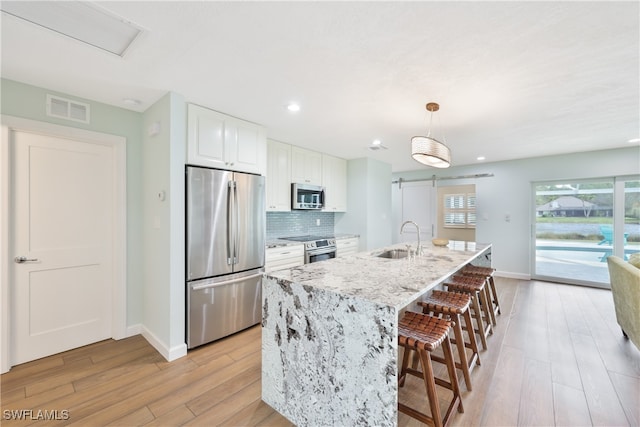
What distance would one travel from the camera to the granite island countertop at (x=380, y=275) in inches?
57.9

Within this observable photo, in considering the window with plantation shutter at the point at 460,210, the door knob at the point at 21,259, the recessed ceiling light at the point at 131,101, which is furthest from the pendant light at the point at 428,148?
the window with plantation shutter at the point at 460,210

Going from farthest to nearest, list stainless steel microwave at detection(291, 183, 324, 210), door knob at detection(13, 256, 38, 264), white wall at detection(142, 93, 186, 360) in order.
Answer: stainless steel microwave at detection(291, 183, 324, 210) → white wall at detection(142, 93, 186, 360) → door knob at detection(13, 256, 38, 264)

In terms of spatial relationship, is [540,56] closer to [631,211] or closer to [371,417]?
[371,417]

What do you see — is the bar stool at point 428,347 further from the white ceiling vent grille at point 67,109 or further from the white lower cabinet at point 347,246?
the white ceiling vent grille at point 67,109

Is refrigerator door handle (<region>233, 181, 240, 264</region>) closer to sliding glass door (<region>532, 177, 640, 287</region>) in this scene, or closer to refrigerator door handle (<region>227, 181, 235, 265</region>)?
refrigerator door handle (<region>227, 181, 235, 265</region>)

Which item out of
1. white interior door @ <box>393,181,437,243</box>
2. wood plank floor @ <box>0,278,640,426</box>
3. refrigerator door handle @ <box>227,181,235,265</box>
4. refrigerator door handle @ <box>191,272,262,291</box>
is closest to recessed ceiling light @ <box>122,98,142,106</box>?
refrigerator door handle @ <box>227,181,235,265</box>

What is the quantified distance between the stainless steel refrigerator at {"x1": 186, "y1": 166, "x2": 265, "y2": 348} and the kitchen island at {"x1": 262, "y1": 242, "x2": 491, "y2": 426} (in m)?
1.12

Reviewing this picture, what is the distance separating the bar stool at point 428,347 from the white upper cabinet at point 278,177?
2.58 metres

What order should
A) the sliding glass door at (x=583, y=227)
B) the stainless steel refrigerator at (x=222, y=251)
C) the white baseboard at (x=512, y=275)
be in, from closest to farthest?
the stainless steel refrigerator at (x=222, y=251) < the sliding glass door at (x=583, y=227) < the white baseboard at (x=512, y=275)

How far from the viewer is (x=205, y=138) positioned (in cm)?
275

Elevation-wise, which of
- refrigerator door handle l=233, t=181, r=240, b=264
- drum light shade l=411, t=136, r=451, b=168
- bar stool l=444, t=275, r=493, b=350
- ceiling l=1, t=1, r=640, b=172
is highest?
ceiling l=1, t=1, r=640, b=172

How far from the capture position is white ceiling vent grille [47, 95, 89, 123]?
7.92 ft

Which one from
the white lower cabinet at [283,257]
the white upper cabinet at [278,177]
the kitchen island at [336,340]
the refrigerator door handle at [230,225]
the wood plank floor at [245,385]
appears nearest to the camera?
the kitchen island at [336,340]

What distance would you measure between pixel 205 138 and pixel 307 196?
1.97m
